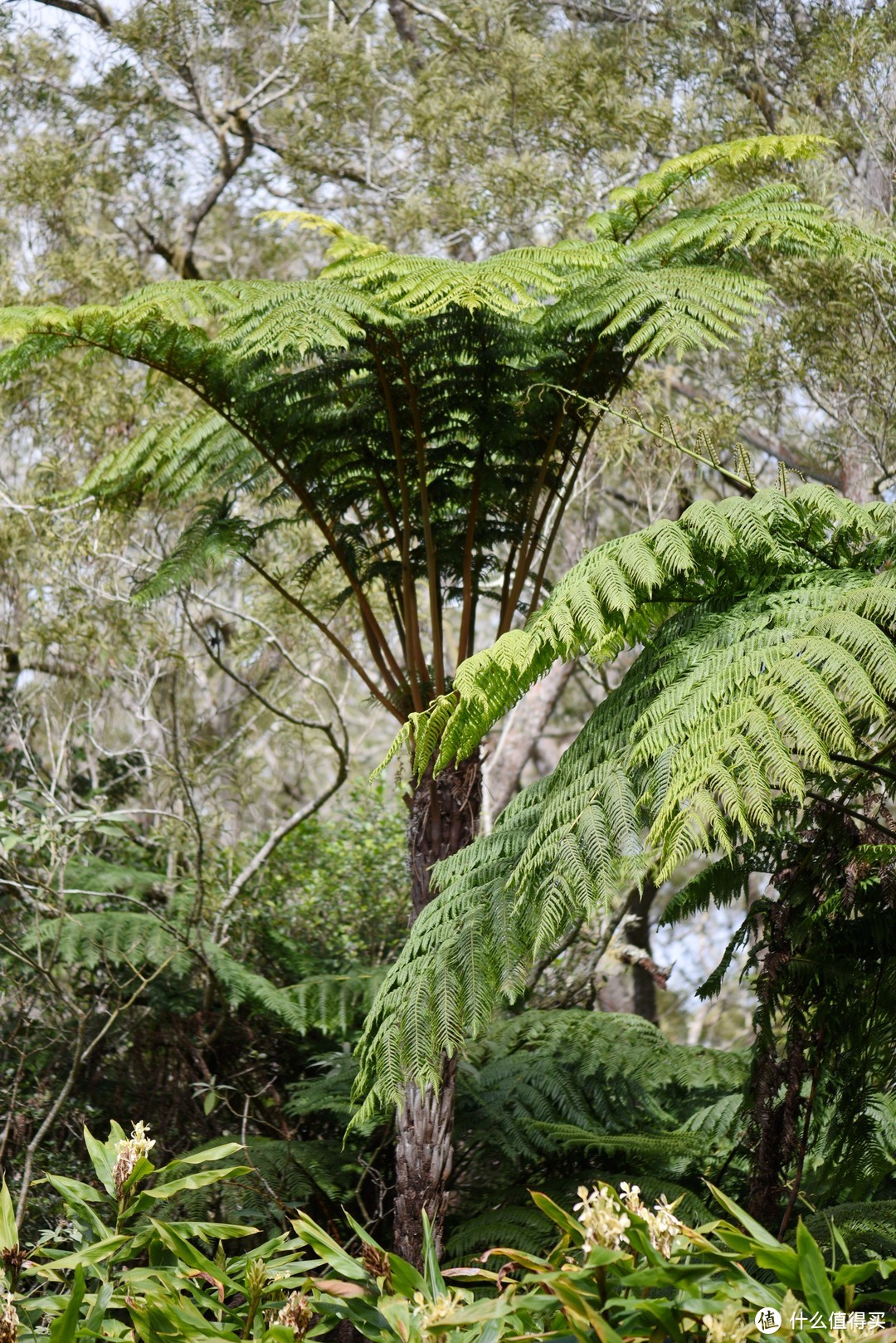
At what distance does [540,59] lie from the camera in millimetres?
7469

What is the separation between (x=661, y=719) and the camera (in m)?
2.22

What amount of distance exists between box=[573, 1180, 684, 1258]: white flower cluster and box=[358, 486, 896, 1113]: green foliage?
58cm

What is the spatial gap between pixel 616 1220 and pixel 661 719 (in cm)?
100

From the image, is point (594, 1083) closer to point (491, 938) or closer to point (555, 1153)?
point (555, 1153)

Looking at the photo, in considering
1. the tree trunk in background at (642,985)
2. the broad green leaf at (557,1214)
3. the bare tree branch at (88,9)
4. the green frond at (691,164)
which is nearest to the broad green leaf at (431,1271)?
the broad green leaf at (557,1214)

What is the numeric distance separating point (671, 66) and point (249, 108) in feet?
9.44

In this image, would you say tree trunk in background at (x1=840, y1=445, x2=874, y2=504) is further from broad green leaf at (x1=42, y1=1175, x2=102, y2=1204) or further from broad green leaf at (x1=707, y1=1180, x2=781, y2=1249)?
broad green leaf at (x1=42, y1=1175, x2=102, y2=1204)

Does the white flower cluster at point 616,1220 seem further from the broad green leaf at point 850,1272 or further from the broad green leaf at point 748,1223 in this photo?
the broad green leaf at point 850,1272

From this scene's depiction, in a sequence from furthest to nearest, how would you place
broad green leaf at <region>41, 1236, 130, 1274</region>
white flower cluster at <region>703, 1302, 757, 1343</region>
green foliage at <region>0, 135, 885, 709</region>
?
1. green foliage at <region>0, 135, 885, 709</region>
2. broad green leaf at <region>41, 1236, 130, 1274</region>
3. white flower cluster at <region>703, 1302, 757, 1343</region>

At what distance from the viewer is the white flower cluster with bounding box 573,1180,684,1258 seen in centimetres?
140

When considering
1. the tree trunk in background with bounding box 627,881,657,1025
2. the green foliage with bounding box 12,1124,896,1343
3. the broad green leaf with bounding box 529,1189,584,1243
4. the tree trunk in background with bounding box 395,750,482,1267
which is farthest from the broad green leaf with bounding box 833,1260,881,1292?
the tree trunk in background with bounding box 627,881,657,1025

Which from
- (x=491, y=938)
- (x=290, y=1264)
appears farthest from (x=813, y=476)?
(x=290, y=1264)

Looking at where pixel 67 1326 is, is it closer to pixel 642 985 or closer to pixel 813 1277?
pixel 813 1277

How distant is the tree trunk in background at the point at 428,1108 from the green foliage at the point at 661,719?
54cm
